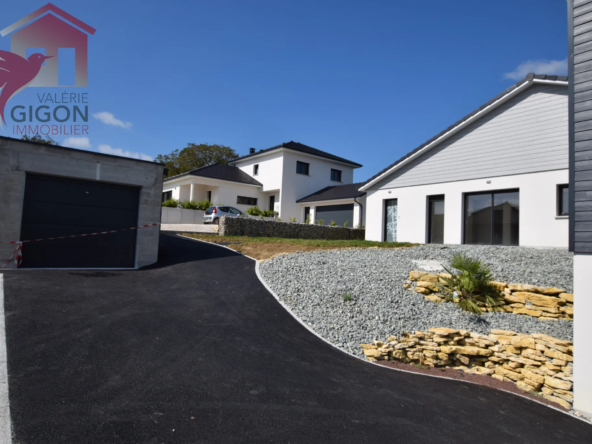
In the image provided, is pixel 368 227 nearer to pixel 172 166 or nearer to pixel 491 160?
pixel 491 160

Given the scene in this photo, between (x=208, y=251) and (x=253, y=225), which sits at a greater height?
(x=253, y=225)

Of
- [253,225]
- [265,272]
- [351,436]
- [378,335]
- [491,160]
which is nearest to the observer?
[351,436]

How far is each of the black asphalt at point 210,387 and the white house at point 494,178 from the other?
993 centimetres

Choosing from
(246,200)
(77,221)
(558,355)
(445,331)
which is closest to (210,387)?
(445,331)

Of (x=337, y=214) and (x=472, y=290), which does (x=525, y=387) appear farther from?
(x=337, y=214)

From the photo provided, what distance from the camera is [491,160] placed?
14.6 metres

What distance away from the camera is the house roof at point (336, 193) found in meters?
25.7

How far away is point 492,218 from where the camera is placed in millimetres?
14383

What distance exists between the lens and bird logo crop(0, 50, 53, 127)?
12.1m

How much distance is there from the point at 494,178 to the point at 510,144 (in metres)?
1.39

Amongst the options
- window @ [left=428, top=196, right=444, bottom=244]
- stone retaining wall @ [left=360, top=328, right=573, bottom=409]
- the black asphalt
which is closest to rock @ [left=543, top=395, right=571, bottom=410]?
stone retaining wall @ [left=360, top=328, right=573, bottom=409]

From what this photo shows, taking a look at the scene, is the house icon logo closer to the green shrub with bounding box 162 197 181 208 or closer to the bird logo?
Answer: the bird logo

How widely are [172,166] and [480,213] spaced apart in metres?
38.8

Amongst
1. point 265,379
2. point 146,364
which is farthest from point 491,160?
point 146,364
